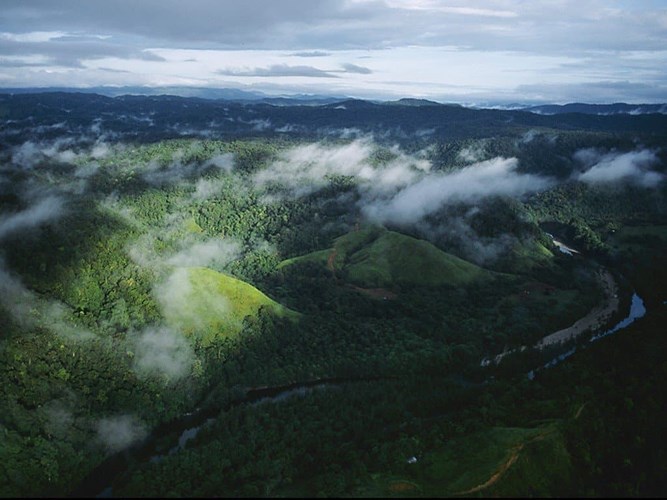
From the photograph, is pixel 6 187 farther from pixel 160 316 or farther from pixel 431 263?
pixel 431 263

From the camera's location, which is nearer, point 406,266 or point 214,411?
point 214,411

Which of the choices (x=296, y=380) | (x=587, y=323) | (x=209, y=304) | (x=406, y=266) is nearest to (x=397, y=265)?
(x=406, y=266)

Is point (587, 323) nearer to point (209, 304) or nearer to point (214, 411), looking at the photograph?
point (209, 304)

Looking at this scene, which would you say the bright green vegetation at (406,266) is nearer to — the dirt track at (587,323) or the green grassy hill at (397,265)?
the green grassy hill at (397,265)

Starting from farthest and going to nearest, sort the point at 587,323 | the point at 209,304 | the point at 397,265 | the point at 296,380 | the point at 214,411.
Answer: the point at 397,265 → the point at 587,323 → the point at 209,304 → the point at 296,380 → the point at 214,411

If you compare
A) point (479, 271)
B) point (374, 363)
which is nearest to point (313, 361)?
point (374, 363)

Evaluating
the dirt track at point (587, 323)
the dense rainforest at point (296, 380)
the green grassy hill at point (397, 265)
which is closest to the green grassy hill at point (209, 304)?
the dense rainforest at point (296, 380)

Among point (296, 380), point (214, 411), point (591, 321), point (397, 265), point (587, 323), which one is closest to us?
point (214, 411)
